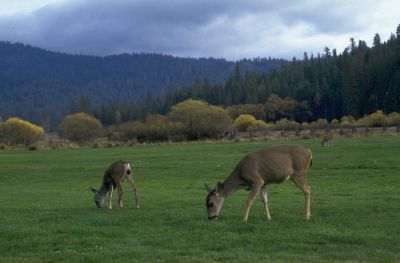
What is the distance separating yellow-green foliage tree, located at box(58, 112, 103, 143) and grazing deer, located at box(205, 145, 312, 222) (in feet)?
404

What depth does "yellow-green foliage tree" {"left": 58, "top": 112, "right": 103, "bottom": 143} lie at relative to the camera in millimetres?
138500

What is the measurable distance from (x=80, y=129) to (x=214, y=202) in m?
126

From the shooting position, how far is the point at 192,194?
83.6 feet

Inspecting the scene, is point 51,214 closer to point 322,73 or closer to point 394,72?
point 394,72

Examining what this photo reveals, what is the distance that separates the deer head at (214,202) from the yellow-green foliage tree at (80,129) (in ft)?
403

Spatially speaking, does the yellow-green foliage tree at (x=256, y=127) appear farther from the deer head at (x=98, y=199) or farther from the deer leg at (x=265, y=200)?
the deer leg at (x=265, y=200)

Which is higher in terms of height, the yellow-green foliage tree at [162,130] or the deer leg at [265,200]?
the yellow-green foliage tree at [162,130]

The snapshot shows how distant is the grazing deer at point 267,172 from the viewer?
16.1 meters

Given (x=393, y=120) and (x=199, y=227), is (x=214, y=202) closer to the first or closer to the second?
(x=199, y=227)

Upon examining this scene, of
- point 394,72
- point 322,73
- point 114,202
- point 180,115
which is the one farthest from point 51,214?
point 322,73

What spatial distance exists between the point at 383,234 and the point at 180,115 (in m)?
101

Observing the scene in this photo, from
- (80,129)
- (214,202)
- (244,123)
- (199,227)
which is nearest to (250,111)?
(244,123)

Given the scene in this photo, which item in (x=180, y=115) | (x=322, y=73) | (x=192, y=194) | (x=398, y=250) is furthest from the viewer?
(x=322, y=73)

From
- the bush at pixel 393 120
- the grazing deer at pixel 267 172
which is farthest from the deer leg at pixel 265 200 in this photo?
the bush at pixel 393 120
